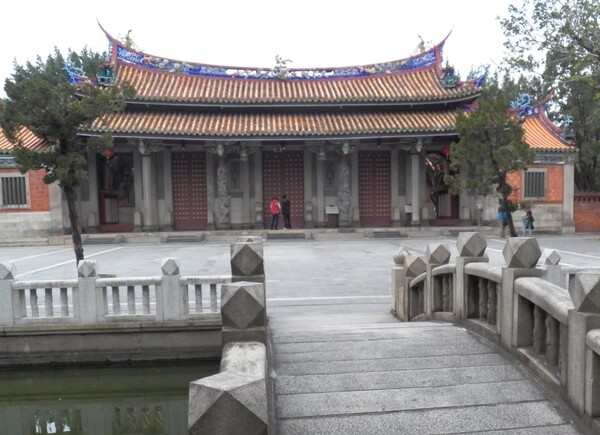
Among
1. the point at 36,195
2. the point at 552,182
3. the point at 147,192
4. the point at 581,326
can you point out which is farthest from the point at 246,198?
the point at 581,326

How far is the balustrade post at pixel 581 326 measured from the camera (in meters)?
2.52

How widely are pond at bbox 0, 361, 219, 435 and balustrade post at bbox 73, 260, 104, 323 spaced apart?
26.5 inches

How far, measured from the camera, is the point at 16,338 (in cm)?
556

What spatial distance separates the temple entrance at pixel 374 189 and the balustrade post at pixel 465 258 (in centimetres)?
1538

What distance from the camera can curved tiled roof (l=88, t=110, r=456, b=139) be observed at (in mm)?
17422

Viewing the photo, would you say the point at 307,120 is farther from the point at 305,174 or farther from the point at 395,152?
the point at 395,152

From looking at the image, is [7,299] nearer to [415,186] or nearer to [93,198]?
[93,198]

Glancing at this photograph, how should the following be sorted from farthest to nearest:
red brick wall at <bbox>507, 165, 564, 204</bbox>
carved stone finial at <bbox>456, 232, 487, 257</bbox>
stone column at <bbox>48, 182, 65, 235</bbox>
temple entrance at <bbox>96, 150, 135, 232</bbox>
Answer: red brick wall at <bbox>507, 165, 564, 204</bbox> < temple entrance at <bbox>96, 150, 135, 232</bbox> < stone column at <bbox>48, 182, 65, 235</bbox> < carved stone finial at <bbox>456, 232, 487, 257</bbox>

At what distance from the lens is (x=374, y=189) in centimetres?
2002

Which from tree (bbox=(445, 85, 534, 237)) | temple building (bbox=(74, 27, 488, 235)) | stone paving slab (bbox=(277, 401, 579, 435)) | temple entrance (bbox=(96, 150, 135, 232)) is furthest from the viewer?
temple entrance (bbox=(96, 150, 135, 232))

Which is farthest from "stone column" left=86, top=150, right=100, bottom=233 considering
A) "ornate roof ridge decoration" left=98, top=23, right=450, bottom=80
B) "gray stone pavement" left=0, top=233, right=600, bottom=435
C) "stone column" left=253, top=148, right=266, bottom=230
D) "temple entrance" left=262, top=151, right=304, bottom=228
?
"gray stone pavement" left=0, top=233, right=600, bottom=435

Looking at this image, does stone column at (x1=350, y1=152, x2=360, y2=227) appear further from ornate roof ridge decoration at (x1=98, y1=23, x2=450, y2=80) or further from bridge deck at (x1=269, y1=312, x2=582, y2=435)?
bridge deck at (x1=269, y1=312, x2=582, y2=435)

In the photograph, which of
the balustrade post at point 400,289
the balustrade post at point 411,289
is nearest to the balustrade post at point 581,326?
the balustrade post at point 411,289

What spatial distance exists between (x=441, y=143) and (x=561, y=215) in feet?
19.3
